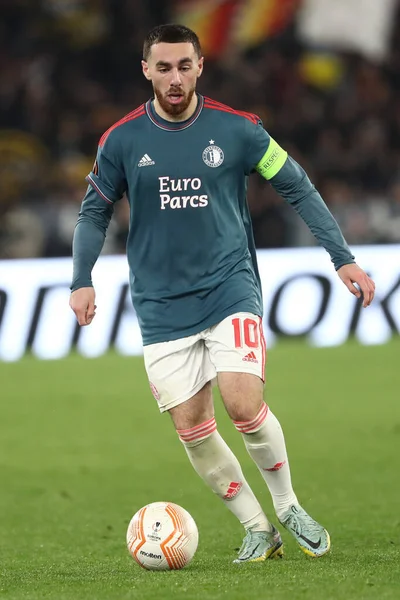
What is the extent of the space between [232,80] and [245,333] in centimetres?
1261

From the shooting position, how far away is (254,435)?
5656mm

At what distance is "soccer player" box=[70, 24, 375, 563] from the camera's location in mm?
5617

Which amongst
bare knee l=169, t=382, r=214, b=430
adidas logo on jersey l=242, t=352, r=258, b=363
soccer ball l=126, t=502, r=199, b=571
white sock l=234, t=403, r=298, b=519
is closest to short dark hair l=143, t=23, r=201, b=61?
adidas logo on jersey l=242, t=352, r=258, b=363

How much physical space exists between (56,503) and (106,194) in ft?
9.51

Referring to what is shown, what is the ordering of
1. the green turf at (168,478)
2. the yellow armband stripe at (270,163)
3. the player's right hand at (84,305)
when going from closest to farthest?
the green turf at (168,478)
the player's right hand at (84,305)
the yellow armband stripe at (270,163)

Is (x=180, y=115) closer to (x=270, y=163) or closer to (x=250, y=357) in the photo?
(x=270, y=163)

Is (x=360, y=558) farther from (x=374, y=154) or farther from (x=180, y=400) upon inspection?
(x=374, y=154)

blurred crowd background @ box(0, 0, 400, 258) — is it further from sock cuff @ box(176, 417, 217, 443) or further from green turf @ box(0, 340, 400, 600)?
sock cuff @ box(176, 417, 217, 443)

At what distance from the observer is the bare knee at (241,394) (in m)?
5.53

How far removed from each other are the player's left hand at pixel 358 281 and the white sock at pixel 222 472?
2.87 ft

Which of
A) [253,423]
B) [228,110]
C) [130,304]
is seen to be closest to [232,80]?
[130,304]

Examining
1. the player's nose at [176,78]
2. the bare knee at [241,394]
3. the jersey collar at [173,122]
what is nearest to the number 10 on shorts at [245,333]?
the bare knee at [241,394]

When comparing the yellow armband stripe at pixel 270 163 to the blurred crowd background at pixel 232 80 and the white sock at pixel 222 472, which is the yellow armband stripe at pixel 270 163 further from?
the blurred crowd background at pixel 232 80

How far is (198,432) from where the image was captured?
5.71 meters
